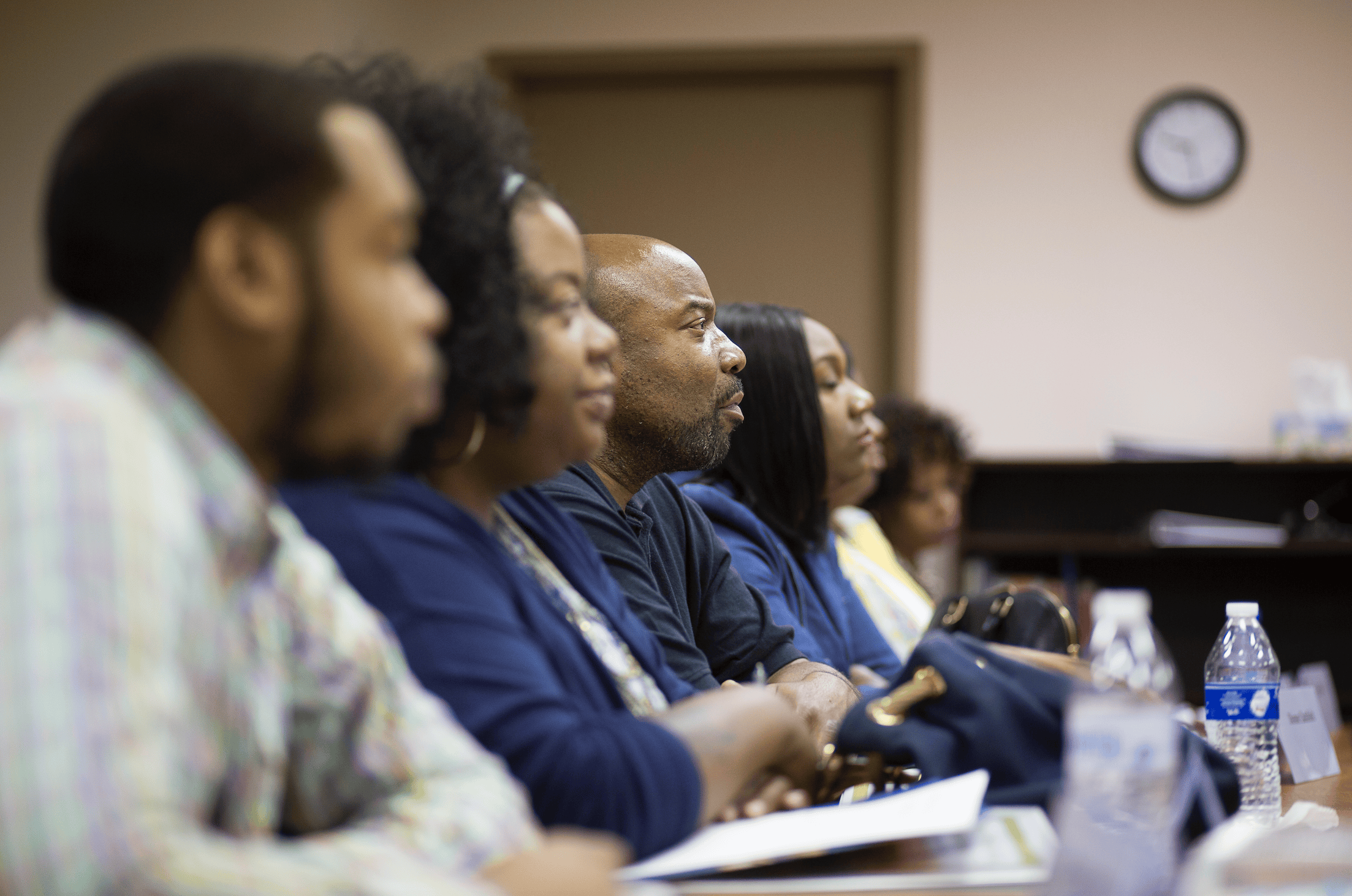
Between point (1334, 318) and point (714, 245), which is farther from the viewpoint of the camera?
point (714, 245)

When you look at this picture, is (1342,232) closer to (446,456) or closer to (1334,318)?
(1334,318)

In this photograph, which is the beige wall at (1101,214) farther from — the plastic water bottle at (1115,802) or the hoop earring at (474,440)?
the plastic water bottle at (1115,802)

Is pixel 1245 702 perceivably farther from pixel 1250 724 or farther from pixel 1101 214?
pixel 1101 214

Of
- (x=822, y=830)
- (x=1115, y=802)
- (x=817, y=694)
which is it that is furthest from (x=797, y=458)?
(x=1115, y=802)

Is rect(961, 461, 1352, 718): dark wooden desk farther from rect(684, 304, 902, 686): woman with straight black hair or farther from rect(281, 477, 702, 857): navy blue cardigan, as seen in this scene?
rect(281, 477, 702, 857): navy blue cardigan

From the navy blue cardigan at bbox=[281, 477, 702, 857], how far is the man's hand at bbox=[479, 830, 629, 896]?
81 mm

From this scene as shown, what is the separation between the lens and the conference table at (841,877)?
27.9 inches

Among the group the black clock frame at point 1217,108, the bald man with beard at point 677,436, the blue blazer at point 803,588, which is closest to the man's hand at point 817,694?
the bald man with beard at point 677,436

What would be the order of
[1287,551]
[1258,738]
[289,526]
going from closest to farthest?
[289,526], [1258,738], [1287,551]

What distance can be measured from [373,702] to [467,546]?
163 mm

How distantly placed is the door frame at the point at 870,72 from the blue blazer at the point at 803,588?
224 cm

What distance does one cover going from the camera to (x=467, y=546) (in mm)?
826

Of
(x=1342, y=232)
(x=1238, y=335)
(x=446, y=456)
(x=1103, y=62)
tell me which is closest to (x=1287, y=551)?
(x=1238, y=335)

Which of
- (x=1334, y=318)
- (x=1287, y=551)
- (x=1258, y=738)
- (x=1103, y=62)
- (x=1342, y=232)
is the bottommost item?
(x=1287, y=551)
